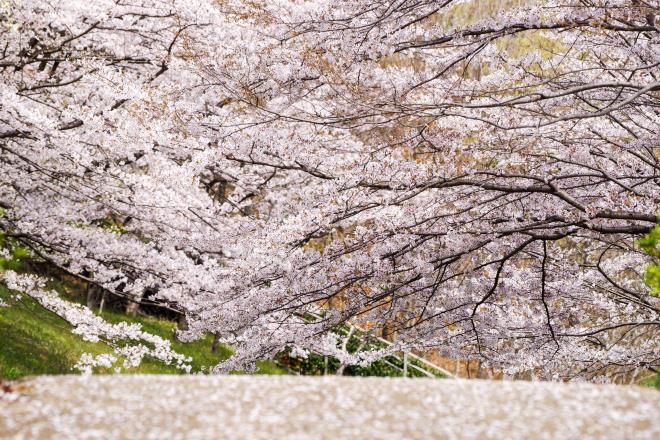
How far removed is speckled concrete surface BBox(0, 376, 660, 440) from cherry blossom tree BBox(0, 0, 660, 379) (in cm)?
217

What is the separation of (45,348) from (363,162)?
6121 mm

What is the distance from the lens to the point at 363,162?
24.1 ft

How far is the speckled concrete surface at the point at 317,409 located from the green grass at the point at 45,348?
4452 millimetres

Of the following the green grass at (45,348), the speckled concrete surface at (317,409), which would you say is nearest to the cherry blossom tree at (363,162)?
the green grass at (45,348)

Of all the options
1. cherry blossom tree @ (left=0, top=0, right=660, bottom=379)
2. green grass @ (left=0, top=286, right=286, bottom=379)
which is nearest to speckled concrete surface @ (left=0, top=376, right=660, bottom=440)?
cherry blossom tree @ (left=0, top=0, right=660, bottom=379)

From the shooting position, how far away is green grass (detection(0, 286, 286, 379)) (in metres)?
9.52

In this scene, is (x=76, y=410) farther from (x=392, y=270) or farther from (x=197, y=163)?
(x=197, y=163)

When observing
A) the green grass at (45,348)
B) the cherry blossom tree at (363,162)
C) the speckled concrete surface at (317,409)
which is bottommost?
the speckled concrete surface at (317,409)

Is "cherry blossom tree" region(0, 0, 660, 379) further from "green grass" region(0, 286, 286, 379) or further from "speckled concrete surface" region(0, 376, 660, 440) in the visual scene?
"speckled concrete surface" region(0, 376, 660, 440)

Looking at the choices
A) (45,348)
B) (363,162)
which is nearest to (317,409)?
(363,162)

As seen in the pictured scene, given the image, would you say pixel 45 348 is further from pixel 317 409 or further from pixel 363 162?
pixel 317 409

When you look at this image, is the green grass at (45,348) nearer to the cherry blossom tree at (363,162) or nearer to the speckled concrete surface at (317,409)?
the cherry blossom tree at (363,162)

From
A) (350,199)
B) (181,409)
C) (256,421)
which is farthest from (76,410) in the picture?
(350,199)

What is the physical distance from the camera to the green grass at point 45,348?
9.52 m
